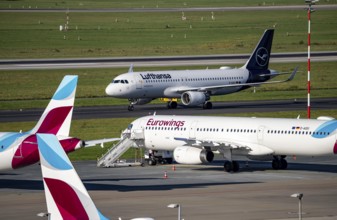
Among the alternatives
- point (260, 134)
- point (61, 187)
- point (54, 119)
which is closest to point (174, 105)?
point (260, 134)

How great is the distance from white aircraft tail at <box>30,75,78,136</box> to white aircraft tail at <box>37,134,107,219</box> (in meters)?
20.5

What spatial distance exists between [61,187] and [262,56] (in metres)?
85.9

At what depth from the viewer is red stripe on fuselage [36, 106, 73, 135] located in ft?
165

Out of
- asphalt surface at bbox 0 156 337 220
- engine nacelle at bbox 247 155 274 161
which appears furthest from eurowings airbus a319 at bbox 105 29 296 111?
engine nacelle at bbox 247 155 274 161

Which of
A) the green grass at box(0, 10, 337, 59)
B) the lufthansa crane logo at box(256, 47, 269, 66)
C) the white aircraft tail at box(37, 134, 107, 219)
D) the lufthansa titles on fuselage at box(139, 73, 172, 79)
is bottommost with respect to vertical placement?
the white aircraft tail at box(37, 134, 107, 219)

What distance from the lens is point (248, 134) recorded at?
221 ft

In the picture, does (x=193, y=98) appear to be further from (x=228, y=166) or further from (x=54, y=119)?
(x=54, y=119)

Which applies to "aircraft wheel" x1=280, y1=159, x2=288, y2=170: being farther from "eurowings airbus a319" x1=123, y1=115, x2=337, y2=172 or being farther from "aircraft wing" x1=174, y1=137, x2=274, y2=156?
"aircraft wing" x1=174, y1=137, x2=274, y2=156

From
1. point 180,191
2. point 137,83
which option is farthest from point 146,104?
point 180,191

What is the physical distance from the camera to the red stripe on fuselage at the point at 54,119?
50.3m

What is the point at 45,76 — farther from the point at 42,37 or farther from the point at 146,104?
the point at 42,37

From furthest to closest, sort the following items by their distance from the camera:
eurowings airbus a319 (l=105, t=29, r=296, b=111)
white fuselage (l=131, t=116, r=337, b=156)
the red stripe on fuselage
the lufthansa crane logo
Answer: the lufthansa crane logo → eurowings airbus a319 (l=105, t=29, r=296, b=111) → white fuselage (l=131, t=116, r=337, b=156) → the red stripe on fuselage

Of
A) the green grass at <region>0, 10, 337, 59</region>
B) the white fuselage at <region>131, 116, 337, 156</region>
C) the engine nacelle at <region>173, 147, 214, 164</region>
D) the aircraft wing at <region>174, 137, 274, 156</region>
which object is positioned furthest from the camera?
the green grass at <region>0, 10, 337, 59</region>

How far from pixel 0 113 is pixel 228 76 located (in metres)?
25.6
